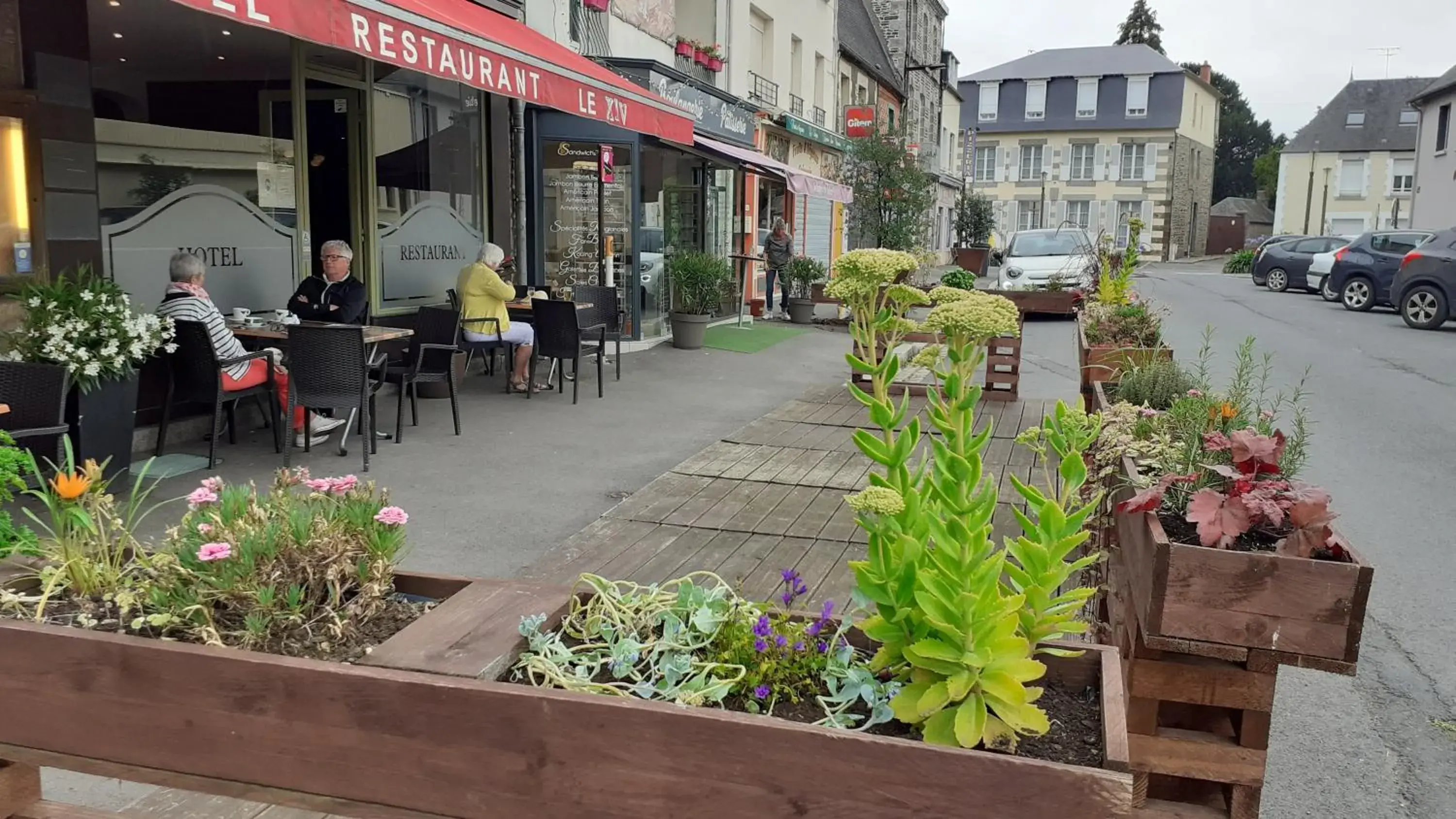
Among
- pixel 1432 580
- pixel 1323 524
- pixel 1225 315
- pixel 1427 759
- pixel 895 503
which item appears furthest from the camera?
pixel 1225 315

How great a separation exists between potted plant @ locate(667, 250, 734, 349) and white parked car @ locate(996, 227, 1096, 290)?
712 centimetres

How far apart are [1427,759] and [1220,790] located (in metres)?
1.33

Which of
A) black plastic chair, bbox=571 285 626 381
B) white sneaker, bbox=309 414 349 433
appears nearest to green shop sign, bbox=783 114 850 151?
black plastic chair, bbox=571 285 626 381

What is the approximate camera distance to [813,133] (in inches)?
837

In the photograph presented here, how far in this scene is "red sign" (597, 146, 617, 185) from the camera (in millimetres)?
12055

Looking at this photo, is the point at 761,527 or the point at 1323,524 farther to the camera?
the point at 761,527

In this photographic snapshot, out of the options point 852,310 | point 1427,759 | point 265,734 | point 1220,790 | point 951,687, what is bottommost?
point 1427,759

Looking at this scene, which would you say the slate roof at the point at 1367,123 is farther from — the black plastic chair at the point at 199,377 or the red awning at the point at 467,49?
the black plastic chair at the point at 199,377

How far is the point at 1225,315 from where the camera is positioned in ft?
63.8

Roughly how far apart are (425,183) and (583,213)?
2.57 meters

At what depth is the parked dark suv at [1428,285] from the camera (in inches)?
661

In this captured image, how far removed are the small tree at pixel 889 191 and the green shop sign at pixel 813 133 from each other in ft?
1.61

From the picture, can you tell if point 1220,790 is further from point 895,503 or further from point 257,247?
point 257,247

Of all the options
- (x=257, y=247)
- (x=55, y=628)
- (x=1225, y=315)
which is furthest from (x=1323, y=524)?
(x=1225, y=315)
